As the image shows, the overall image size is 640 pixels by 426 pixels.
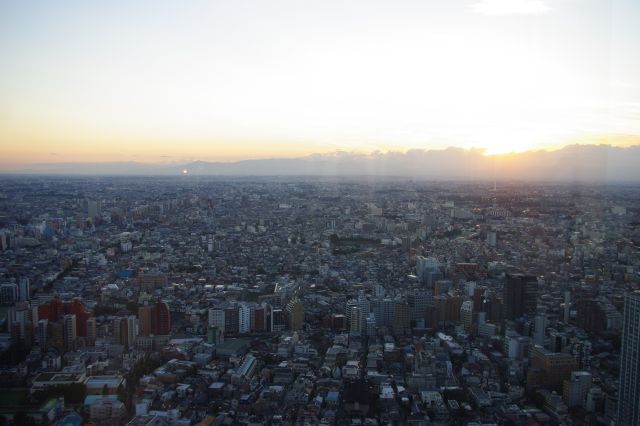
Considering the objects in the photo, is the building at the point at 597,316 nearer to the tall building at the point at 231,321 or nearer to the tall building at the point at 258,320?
the tall building at the point at 258,320

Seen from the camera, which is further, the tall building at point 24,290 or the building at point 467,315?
the tall building at point 24,290

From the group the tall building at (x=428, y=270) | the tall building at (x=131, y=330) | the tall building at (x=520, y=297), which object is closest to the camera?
the tall building at (x=131, y=330)

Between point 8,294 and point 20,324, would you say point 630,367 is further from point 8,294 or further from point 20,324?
point 8,294

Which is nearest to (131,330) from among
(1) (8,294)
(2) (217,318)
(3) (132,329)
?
(3) (132,329)

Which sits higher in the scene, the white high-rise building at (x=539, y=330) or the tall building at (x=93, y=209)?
the tall building at (x=93, y=209)

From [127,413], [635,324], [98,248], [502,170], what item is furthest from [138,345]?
[502,170]

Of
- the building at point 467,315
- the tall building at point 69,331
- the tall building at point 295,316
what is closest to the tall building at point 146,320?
the tall building at point 69,331

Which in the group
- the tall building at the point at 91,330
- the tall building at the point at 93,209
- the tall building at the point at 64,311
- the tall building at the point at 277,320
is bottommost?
the tall building at the point at 277,320
